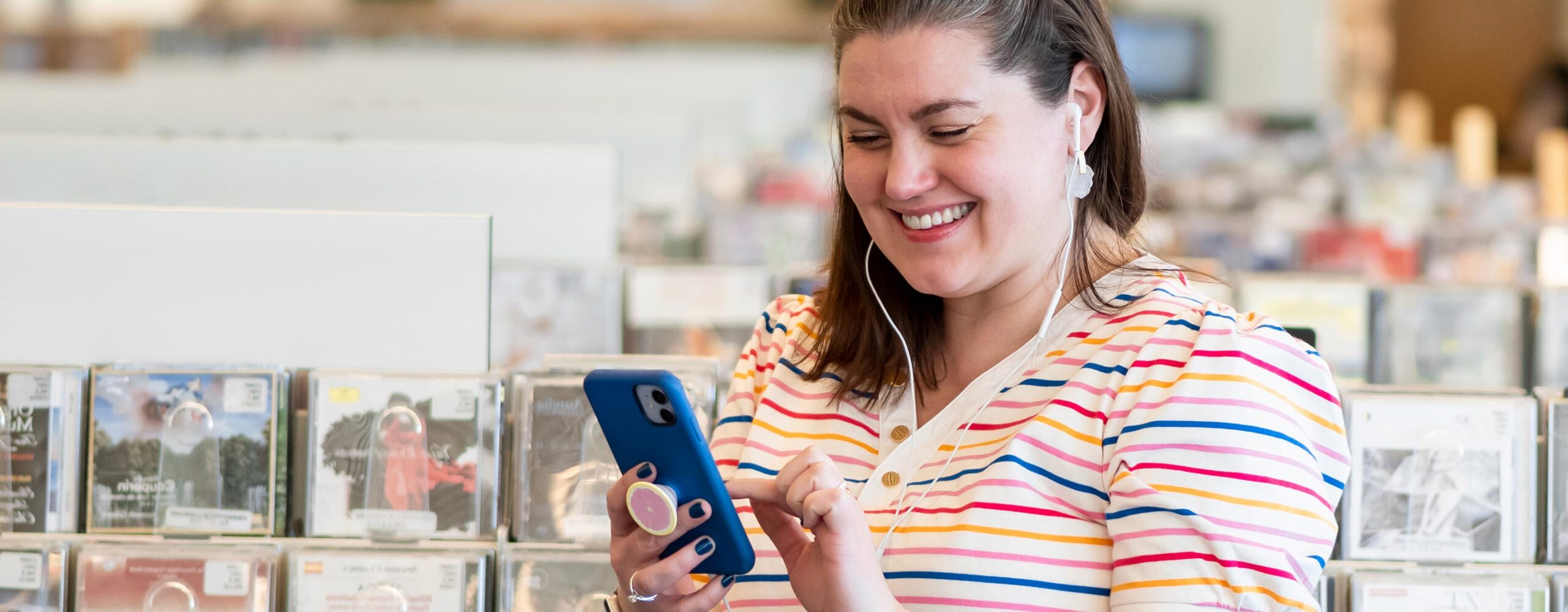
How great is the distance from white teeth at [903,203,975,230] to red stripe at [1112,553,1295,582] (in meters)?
0.29

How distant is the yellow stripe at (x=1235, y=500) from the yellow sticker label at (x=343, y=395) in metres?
0.78

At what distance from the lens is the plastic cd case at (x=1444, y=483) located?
1.36m

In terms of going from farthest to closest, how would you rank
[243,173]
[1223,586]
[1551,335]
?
1. [1551,335]
2. [243,173]
3. [1223,586]

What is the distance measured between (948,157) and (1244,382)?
272 millimetres

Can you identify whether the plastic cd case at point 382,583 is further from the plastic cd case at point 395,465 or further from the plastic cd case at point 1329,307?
the plastic cd case at point 1329,307

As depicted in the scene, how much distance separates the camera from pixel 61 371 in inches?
55.3

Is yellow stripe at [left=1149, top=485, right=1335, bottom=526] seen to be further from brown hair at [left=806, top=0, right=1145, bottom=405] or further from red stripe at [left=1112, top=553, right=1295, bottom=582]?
brown hair at [left=806, top=0, right=1145, bottom=405]

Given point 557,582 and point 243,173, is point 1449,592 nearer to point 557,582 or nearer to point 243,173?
point 557,582

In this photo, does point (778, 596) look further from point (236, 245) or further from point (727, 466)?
point (236, 245)

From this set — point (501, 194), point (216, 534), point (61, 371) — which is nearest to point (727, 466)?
point (216, 534)

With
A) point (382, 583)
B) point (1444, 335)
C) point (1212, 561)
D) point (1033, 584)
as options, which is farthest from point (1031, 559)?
point (1444, 335)

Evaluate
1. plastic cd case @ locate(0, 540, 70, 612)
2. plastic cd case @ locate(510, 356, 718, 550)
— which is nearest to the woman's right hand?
plastic cd case @ locate(510, 356, 718, 550)

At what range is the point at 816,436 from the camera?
1.23 meters

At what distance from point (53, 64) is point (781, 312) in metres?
7.64
